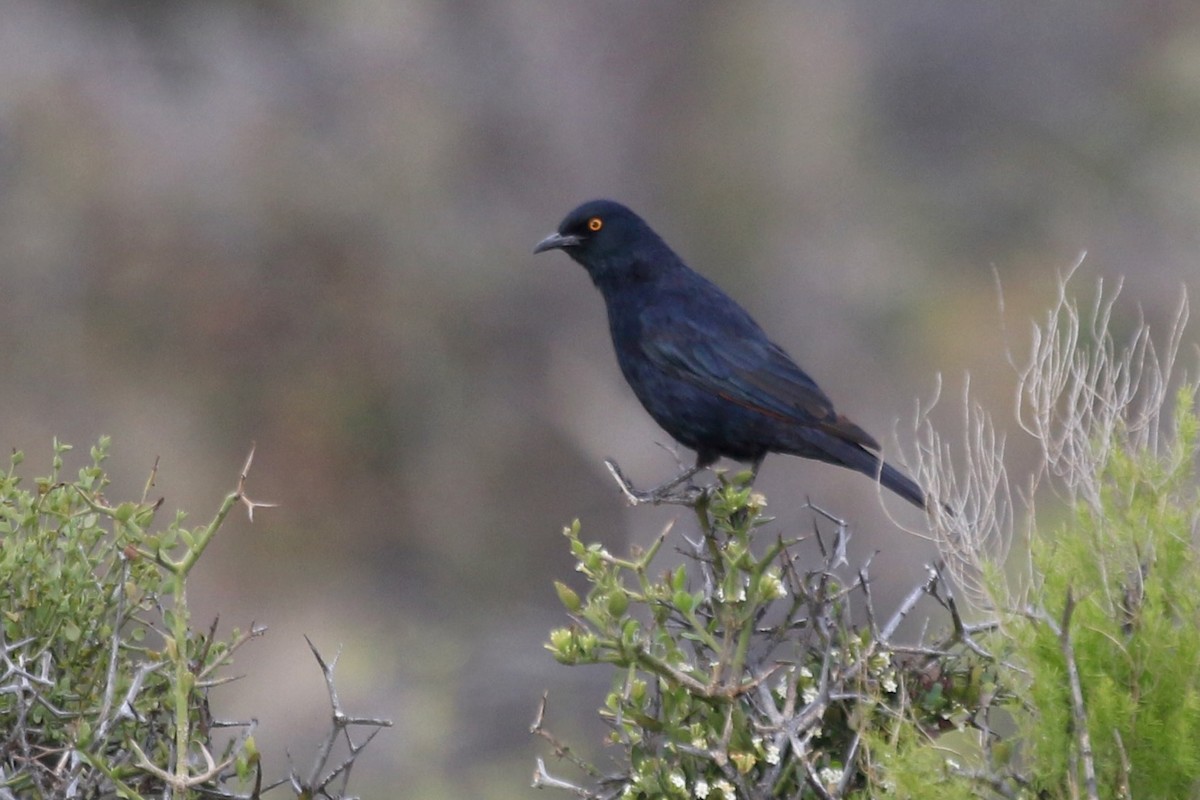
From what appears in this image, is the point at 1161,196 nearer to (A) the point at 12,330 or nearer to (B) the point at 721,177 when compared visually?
(B) the point at 721,177

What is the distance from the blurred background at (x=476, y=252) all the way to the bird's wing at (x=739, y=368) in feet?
20.4

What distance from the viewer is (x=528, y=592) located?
44.0ft

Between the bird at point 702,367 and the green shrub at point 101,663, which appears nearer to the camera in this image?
the green shrub at point 101,663

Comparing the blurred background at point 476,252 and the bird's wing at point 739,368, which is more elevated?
the blurred background at point 476,252

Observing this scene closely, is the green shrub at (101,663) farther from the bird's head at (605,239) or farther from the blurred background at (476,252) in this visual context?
the blurred background at (476,252)

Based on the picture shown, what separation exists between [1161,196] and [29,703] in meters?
15.8

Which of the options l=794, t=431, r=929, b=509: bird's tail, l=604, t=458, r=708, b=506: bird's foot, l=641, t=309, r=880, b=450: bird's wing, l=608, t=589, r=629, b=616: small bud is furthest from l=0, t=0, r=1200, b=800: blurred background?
l=608, t=589, r=629, b=616: small bud

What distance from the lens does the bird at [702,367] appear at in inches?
217

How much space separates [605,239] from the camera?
20.4ft

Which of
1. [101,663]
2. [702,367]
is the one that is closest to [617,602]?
[101,663]

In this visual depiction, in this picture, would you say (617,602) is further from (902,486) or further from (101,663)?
(902,486)

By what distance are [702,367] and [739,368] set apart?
0.15m

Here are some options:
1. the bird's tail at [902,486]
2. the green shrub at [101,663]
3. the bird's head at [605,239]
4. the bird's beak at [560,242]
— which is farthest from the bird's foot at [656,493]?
the bird's beak at [560,242]

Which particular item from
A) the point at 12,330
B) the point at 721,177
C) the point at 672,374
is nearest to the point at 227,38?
the point at 12,330
